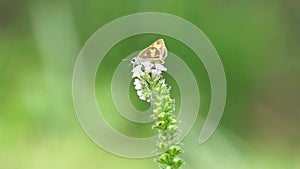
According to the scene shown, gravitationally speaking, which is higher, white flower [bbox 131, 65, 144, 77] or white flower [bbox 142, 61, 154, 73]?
white flower [bbox 131, 65, 144, 77]

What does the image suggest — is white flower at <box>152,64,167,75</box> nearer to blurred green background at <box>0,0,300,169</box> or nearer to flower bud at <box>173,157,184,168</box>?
flower bud at <box>173,157,184,168</box>

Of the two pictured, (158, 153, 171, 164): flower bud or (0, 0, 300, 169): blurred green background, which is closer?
(158, 153, 171, 164): flower bud

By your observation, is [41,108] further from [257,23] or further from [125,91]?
[257,23]

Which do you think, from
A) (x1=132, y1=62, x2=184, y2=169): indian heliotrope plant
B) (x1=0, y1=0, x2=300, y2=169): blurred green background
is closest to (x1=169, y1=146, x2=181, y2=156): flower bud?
(x1=132, y1=62, x2=184, y2=169): indian heliotrope plant

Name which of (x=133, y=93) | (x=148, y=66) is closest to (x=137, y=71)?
(x=148, y=66)

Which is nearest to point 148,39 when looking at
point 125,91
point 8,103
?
point 125,91

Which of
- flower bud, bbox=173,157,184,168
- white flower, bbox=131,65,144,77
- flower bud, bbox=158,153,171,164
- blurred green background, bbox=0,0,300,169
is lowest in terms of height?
flower bud, bbox=173,157,184,168

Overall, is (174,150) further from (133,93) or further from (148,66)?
(133,93)

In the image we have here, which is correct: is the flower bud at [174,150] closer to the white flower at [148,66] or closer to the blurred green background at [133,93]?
the white flower at [148,66]
